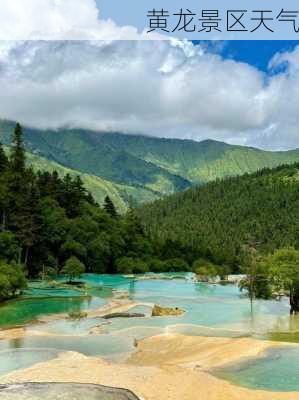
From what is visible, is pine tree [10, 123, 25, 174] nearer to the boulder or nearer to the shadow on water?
the boulder

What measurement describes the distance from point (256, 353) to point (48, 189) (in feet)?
340

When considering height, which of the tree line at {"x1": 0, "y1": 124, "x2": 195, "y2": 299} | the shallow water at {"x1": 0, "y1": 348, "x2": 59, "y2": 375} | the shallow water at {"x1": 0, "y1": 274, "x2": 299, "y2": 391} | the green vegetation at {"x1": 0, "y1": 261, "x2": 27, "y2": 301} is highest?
the tree line at {"x1": 0, "y1": 124, "x2": 195, "y2": 299}

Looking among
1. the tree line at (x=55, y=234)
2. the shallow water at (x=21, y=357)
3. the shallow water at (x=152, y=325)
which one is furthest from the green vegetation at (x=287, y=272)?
the tree line at (x=55, y=234)

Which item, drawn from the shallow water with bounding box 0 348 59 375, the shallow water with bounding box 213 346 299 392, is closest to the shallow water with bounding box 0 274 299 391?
the shallow water with bounding box 213 346 299 392

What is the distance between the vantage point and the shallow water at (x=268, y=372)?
3114 cm

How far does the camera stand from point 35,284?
321 ft

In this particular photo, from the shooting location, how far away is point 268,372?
111 feet

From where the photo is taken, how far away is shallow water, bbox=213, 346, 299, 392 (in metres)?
31.1

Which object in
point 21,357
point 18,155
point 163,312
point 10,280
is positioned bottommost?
point 21,357

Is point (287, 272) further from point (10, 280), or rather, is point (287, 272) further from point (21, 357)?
point (10, 280)

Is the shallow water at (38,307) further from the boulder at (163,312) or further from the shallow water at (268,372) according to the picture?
the shallow water at (268,372)

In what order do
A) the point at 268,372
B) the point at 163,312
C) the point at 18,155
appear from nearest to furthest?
the point at 268,372, the point at 163,312, the point at 18,155

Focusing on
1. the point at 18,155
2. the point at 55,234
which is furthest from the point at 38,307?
the point at 18,155

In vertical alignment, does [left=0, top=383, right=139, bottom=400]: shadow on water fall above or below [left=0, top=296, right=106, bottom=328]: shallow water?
below
